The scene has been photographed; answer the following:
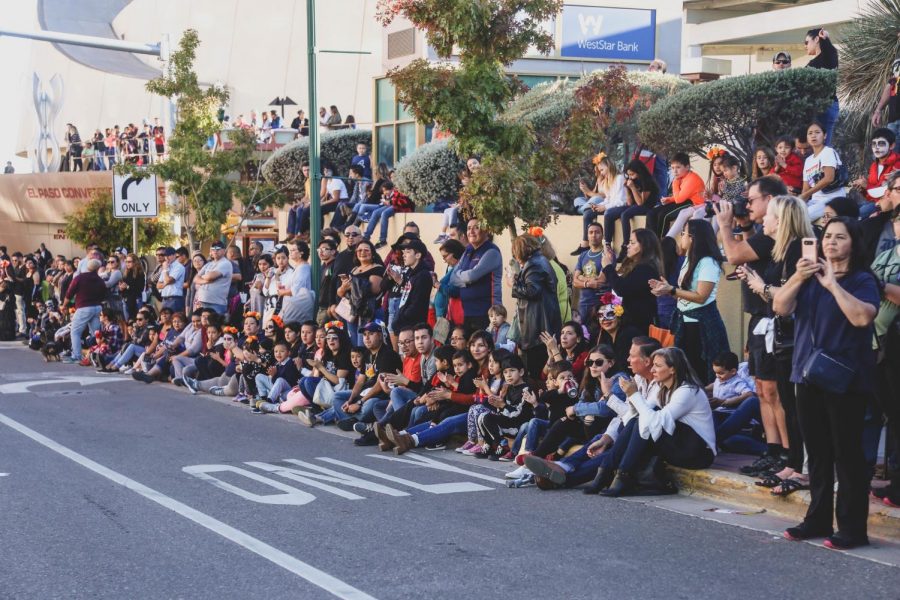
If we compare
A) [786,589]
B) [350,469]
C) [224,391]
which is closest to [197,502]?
[350,469]

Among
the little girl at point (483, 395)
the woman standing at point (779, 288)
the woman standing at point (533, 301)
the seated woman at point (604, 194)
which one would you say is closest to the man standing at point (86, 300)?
the seated woman at point (604, 194)

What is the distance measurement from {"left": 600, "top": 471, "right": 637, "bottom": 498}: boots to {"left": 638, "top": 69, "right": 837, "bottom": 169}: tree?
284 inches

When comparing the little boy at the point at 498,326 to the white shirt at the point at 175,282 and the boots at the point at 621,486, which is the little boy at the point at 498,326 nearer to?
the boots at the point at 621,486

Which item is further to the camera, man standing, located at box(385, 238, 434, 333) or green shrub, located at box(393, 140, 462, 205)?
green shrub, located at box(393, 140, 462, 205)

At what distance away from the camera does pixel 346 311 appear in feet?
48.8

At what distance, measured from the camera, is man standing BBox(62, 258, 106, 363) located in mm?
20953

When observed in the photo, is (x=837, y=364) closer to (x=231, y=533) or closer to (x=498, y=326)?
(x=231, y=533)

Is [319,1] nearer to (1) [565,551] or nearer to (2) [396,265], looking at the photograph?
(2) [396,265]

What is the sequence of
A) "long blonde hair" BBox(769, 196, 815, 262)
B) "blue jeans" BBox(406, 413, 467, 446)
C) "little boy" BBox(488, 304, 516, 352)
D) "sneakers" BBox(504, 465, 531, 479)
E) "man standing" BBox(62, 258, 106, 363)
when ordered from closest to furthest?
"long blonde hair" BBox(769, 196, 815, 262), "sneakers" BBox(504, 465, 531, 479), "blue jeans" BBox(406, 413, 467, 446), "little boy" BBox(488, 304, 516, 352), "man standing" BBox(62, 258, 106, 363)

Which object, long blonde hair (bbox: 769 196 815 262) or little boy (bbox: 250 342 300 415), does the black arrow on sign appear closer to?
little boy (bbox: 250 342 300 415)

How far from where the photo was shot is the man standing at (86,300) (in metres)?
21.0

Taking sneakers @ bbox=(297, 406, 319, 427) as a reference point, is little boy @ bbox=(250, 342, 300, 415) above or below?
above

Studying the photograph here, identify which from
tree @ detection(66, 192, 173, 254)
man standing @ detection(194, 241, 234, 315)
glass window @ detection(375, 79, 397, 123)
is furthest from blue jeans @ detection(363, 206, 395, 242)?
tree @ detection(66, 192, 173, 254)

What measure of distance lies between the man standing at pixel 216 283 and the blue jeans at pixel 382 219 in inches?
92.8
